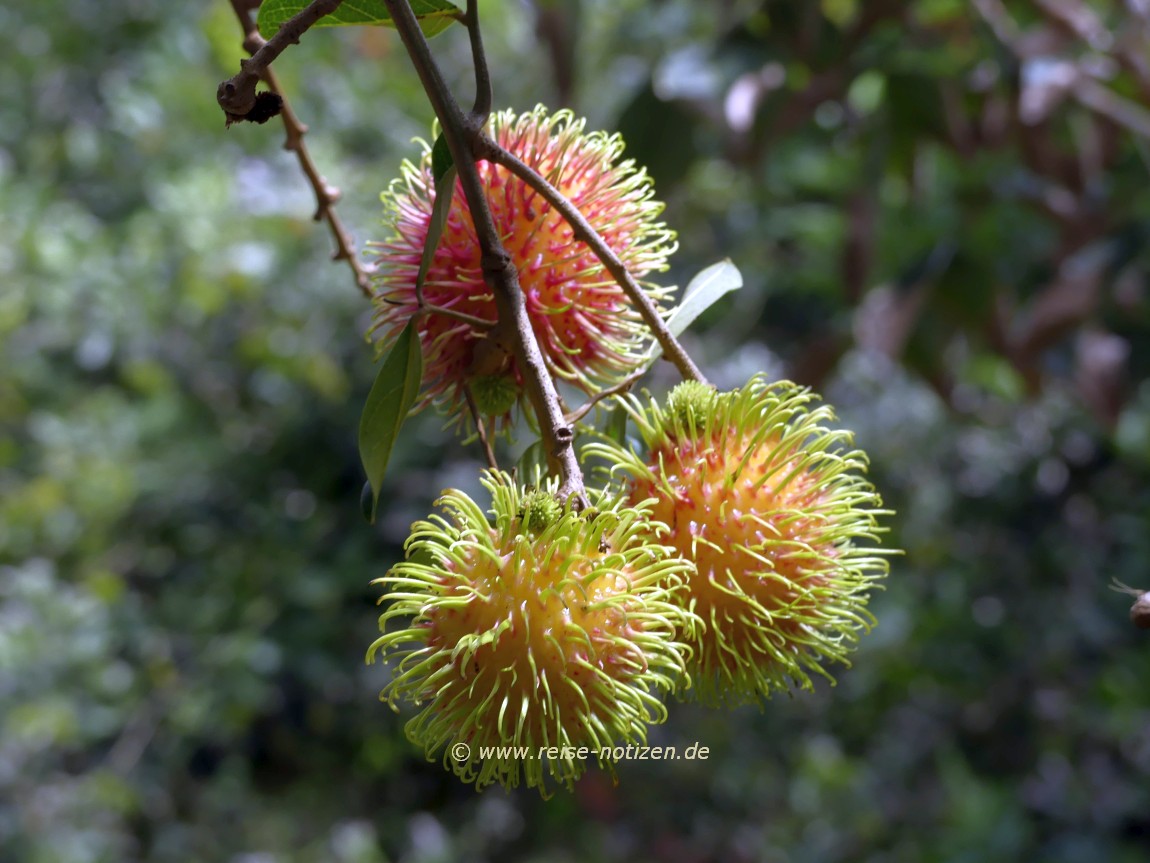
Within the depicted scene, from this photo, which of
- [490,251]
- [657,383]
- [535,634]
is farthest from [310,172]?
[657,383]

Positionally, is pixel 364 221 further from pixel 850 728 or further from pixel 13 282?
pixel 850 728

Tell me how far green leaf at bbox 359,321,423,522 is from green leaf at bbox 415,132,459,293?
52mm

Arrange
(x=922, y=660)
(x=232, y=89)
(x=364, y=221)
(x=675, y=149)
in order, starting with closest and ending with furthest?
(x=232, y=89) < (x=675, y=149) < (x=364, y=221) < (x=922, y=660)

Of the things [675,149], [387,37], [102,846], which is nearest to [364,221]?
[387,37]

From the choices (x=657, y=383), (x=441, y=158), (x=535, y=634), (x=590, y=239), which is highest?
(x=657, y=383)

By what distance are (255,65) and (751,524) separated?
518 millimetres

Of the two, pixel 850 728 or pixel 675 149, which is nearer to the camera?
pixel 675 149

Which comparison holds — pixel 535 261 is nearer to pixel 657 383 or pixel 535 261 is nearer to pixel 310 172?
pixel 310 172

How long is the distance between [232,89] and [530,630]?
1.43 feet

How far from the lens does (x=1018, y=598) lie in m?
3.06

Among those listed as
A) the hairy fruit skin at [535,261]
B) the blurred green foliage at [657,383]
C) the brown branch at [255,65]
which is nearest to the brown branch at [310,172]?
the hairy fruit skin at [535,261]

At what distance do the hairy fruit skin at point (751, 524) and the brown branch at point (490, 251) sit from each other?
11 cm

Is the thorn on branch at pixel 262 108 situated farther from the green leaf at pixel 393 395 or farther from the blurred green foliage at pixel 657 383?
the blurred green foliage at pixel 657 383

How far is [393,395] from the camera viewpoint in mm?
801
